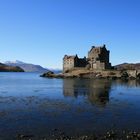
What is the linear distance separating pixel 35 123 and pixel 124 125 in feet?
34.6

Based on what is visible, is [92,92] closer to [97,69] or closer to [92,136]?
[92,136]

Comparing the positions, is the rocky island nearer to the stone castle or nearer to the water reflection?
the stone castle

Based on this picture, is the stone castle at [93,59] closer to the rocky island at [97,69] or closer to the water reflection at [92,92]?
the rocky island at [97,69]

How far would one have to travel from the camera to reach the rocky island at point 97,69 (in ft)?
538

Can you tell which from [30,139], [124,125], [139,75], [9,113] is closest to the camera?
[30,139]

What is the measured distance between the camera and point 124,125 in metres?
34.8

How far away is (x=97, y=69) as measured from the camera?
579 feet

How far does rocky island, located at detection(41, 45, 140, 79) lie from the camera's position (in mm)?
164000

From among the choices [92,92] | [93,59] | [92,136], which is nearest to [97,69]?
[93,59]

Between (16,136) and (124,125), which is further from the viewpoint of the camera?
(124,125)

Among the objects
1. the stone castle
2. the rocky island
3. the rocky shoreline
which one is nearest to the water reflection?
the rocky shoreline

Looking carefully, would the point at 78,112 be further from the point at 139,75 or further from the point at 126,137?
the point at 139,75

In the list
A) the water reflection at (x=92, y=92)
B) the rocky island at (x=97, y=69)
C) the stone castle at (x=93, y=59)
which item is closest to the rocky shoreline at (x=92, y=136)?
the water reflection at (x=92, y=92)

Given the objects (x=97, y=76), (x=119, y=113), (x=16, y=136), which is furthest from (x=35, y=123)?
Result: (x=97, y=76)
